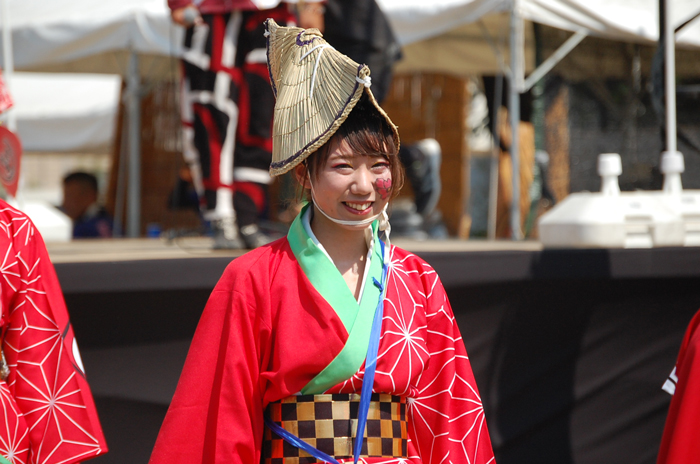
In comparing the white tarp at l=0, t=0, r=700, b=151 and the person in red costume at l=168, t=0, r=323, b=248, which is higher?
the white tarp at l=0, t=0, r=700, b=151

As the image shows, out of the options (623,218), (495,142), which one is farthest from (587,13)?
(623,218)

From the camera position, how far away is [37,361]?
4.53 feet

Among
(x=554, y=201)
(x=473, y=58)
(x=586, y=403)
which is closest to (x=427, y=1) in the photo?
(x=473, y=58)

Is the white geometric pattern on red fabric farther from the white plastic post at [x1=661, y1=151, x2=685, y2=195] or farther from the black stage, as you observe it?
the white plastic post at [x1=661, y1=151, x2=685, y2=195]

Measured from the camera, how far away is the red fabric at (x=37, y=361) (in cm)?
136

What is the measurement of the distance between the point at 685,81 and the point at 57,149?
5579 mm

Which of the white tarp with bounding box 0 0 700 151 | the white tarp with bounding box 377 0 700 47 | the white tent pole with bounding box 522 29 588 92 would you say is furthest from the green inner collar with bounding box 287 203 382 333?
the white tent pole with bounding box 522 29 588 92

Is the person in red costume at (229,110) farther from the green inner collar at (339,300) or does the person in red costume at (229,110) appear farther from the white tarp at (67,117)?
the white tarp at (67,117)

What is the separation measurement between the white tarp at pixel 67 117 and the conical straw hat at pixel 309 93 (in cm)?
604

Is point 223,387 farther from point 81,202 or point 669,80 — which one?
point 81,202

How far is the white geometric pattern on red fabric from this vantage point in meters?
1.26

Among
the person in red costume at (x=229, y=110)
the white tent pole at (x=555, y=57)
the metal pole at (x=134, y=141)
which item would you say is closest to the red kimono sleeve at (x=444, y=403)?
the person in red costume at (x=229, y=110)

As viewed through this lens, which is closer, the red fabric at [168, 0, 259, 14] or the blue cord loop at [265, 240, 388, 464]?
the blue cord loop at [265, 240, 388, 464]

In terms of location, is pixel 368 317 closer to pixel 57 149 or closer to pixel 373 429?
pixel 373 429
